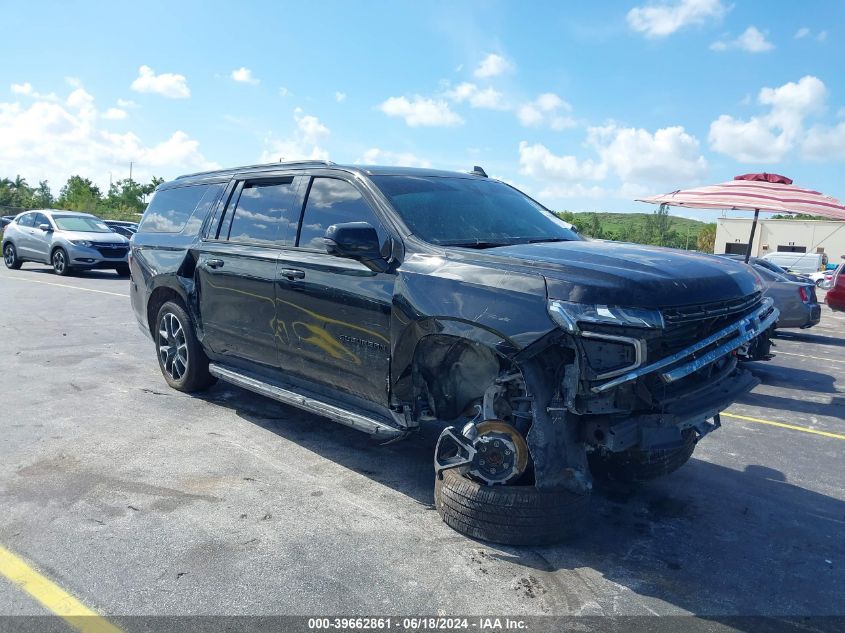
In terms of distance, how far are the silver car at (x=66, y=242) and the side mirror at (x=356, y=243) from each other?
51.7 ft

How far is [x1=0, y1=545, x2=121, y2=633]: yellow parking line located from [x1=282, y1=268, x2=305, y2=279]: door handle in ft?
7.36

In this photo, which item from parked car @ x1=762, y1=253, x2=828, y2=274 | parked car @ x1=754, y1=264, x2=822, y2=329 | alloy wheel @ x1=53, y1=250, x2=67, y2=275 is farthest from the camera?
parked car @ x1=762, y1=253, x2=828, y2=274

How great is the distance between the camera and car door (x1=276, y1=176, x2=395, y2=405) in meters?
4.15

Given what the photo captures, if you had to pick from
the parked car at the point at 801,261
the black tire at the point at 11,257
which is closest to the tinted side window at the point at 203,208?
the black tire at the point at 11,257

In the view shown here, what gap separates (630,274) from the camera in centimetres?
336

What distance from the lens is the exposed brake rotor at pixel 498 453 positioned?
355 cm

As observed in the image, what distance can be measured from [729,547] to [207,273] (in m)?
4.18

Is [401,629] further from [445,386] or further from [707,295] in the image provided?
[707,295]

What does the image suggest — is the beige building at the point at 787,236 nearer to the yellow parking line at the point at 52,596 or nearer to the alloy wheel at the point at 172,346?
the alloy wheel at the point at 172,346

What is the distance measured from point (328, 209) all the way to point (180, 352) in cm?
241

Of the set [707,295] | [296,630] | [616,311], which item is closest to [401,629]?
[296,630]

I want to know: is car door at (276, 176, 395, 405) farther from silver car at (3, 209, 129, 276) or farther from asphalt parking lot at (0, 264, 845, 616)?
silver car at (3, 209, 129, 276)

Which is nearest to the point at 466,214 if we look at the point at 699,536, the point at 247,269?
the point at 247,269

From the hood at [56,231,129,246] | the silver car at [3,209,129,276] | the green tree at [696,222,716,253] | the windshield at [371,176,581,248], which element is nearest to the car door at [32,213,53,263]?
the silver car at [3,209,129,276]
